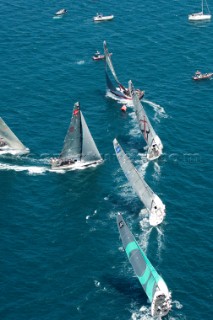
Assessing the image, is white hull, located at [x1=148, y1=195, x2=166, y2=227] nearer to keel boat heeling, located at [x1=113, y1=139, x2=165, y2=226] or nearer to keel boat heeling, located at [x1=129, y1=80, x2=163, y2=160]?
keel boat heeling, located at [x1=113, y1=139, x2=165, y2=226]

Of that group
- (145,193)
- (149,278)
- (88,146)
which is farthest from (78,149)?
(149,278)

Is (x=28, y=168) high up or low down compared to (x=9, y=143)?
down

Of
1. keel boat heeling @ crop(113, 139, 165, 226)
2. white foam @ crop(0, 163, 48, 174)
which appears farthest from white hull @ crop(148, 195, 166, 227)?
white foam @ crop(0, 163, 48, 174)

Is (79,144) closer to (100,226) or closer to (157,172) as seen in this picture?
(157,172)

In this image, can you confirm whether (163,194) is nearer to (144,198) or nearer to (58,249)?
(144,198)

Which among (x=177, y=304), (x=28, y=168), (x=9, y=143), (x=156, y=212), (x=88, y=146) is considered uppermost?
(x=9, y=143)

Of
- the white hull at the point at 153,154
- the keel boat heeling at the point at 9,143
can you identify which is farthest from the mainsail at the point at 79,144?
the white hull at the point at 153,154

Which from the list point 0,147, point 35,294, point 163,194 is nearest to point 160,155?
point 163,194
